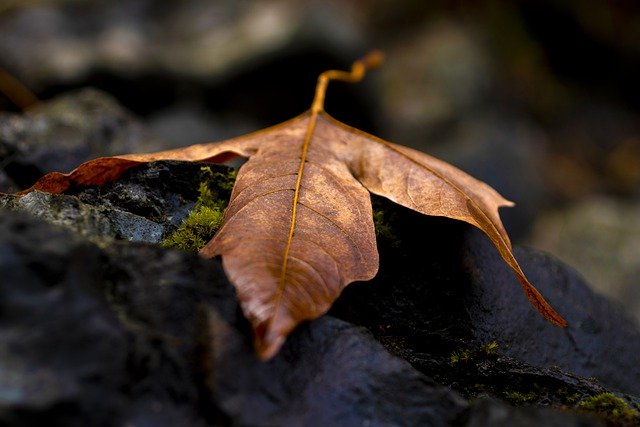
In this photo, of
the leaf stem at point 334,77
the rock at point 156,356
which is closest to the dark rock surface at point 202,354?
the rock at point 156,356

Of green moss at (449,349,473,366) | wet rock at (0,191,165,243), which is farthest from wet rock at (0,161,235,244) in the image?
green moss at (449,349,473,366)

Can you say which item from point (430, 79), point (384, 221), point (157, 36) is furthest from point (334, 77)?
point (430, 79)

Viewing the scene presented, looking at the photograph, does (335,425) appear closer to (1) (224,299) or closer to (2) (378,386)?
(2) (378,386)

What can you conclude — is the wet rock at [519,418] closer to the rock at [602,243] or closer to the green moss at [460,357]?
the green moss at [460,357]

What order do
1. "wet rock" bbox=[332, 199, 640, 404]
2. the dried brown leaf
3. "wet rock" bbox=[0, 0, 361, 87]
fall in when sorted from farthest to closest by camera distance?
"wet rock" bbox=[0, 0, 361, 87], "wet rock" bbox=[332, 199, 640, 404], the dried brown leaf

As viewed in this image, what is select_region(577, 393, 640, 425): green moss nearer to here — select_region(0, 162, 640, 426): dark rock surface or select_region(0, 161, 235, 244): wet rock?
select_region(0, 162, 640, 426): dark rock surface

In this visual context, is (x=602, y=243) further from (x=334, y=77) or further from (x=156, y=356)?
(x=156, y=356)

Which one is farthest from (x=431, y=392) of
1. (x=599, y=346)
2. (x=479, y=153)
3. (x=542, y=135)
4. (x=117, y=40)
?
(x=542, y=135)
